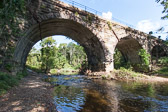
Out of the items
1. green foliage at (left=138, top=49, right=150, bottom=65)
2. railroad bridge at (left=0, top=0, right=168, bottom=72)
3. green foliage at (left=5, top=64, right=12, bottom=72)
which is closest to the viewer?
green foliage at (left=5, top=64, right=12, bottom=72)

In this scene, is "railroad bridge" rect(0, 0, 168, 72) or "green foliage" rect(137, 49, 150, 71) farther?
"green foliage" rect(137, 49, 150, 71)

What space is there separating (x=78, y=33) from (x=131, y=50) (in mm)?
14058

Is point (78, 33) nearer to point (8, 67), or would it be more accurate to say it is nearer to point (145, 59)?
point (8, 67)

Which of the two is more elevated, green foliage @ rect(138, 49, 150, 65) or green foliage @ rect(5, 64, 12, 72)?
green foliage @ rect(138, 49, 150, 65)

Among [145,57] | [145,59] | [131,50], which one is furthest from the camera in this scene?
[131,50]

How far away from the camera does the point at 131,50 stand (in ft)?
79.1

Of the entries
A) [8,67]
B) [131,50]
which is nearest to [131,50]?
[131,50]

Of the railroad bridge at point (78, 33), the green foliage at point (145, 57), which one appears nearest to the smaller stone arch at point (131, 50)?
the railroad bridge at point (78, 33)

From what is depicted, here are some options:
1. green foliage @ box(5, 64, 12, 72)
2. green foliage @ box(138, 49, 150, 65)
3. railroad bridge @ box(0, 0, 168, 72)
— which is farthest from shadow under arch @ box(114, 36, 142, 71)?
green foliage @ box(5, 64, 12, 72)

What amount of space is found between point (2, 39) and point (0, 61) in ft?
5.85

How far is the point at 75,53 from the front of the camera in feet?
199

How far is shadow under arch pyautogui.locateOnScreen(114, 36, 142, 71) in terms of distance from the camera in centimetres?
2180

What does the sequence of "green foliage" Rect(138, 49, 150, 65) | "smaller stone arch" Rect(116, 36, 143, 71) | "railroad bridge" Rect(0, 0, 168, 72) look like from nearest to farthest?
"railroad bridge" Rect(0, 0, 168, 72) < "green foliage" Rect(138, 49, 150, 65) < "smaller stone arch" Rect(116, 36, 143, 71)

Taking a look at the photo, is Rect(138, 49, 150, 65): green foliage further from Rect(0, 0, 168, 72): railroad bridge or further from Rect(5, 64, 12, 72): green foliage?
Rect(5, 64, 12, 72): green foliage
